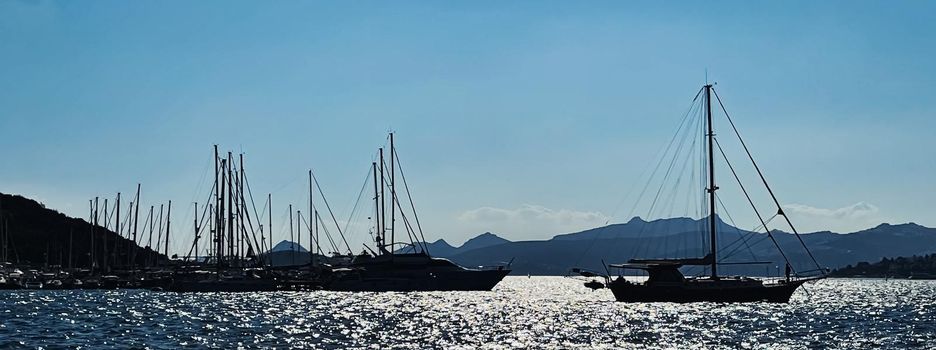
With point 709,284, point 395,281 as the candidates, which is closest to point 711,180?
point 709,284

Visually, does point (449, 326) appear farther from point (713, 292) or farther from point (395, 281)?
point (395, 281)

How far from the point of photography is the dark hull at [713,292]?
85812 mm

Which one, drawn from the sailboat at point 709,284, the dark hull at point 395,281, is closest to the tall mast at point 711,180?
the sailboat at point 709,284

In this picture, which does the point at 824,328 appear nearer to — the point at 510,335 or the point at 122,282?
the point at 510,335

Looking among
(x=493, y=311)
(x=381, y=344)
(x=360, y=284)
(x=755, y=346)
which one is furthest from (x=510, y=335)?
(x=360, y=284)

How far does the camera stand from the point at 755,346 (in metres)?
49.2

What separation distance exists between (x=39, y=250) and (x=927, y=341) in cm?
16971

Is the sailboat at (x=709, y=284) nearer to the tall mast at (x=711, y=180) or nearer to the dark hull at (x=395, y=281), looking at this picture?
the tall mast at (x=711, y=180)

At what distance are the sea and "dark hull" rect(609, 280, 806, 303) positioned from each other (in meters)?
0.86

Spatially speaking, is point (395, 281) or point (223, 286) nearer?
point (223, 286)

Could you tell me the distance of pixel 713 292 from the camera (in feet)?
282

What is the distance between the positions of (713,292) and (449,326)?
3131 centimetres

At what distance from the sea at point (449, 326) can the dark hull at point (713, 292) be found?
33.8 inches

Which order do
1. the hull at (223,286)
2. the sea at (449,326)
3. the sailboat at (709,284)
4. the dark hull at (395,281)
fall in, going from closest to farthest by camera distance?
the sea at (449,326) → the sailboat at (709,284) → the hull at (223,286) → the dark hull at (395,281)
